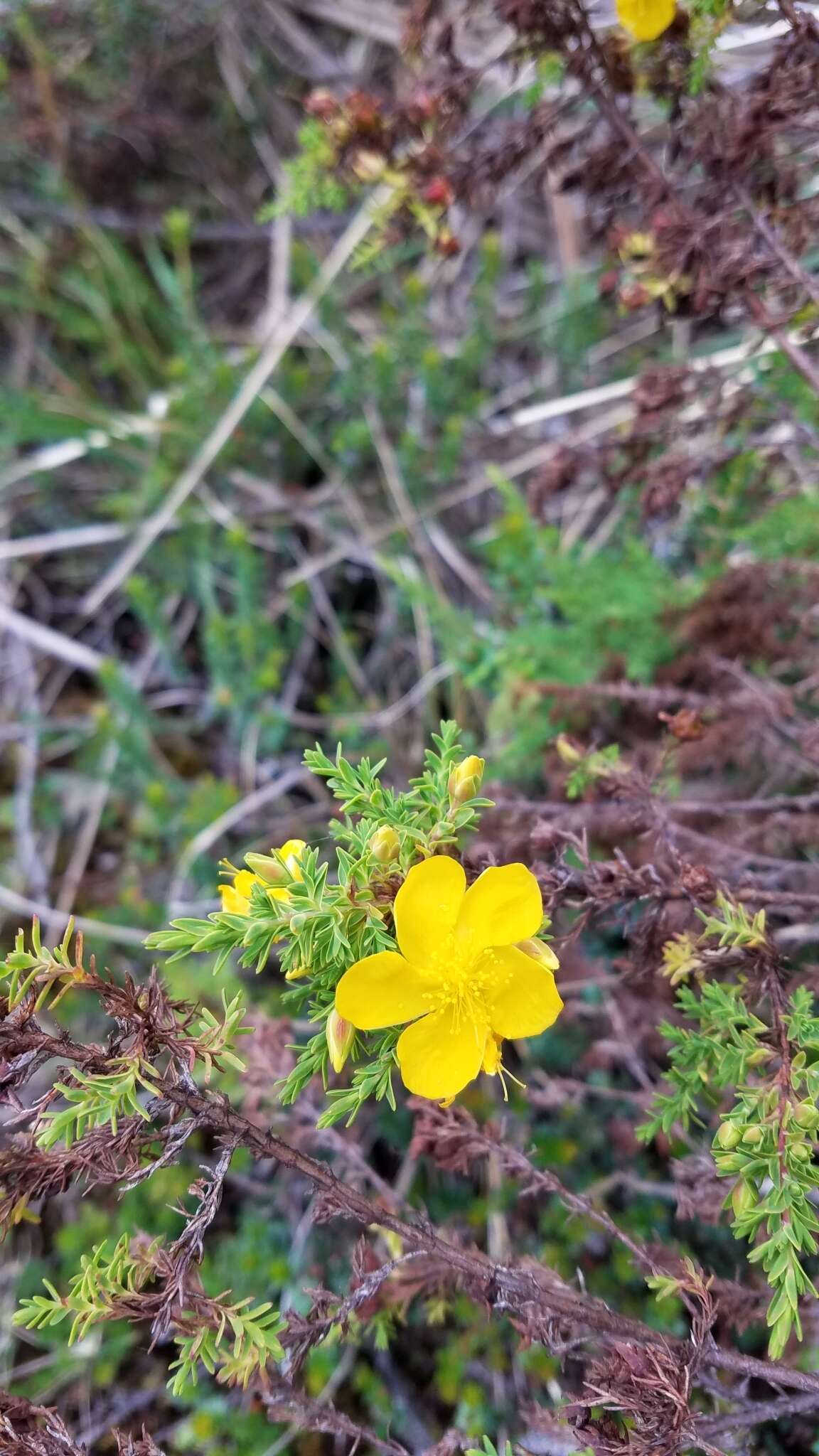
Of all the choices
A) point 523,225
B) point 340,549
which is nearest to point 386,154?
point 340,549

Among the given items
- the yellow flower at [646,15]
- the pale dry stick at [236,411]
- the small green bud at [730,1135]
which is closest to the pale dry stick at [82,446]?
the pale dry stick at [236,411]

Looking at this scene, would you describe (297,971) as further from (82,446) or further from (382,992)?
(82,446)

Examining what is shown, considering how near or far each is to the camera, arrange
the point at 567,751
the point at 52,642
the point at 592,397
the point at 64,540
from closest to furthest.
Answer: the point at 567,751 < the point at 592,397 < the point at 52,642 < the point at 64,540

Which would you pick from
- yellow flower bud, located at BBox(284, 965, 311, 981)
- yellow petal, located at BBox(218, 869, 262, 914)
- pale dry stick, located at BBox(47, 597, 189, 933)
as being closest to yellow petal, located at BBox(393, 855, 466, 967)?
yellow flower bud, located at BBox(284, 965, 311, 981)

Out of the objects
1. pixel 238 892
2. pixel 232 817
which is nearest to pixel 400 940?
pixel 238 892

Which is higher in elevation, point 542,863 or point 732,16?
point 732,16

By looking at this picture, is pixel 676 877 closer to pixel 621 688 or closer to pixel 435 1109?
pixel 435 1109
